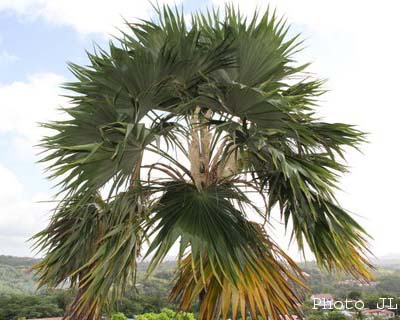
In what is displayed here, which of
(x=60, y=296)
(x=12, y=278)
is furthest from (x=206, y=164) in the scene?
(x=12, y=278)

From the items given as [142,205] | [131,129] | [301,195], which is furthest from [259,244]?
[131,129]

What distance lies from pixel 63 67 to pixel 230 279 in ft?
7.76

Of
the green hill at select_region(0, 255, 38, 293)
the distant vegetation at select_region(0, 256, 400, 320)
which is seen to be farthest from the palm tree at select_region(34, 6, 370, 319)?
the green hill at select_region(0, 255, 38, 293)

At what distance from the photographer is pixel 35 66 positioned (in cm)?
846

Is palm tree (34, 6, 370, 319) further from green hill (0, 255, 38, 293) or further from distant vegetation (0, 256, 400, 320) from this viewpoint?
green hill (0, 255, 38, 293)

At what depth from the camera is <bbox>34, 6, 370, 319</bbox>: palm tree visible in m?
3.50

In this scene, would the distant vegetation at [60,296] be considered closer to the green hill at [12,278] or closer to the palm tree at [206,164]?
the green hill at [12,278]

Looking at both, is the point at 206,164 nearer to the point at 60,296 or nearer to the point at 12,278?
the point at 60,296

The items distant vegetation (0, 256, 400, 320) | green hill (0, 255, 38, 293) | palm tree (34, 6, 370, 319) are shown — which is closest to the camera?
palm tree (34, 6, 370, 319)

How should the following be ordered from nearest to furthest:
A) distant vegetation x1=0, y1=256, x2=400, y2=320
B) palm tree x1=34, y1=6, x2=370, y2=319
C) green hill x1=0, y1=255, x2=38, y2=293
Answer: palm tree x1=34, y1=6, x2=370, y2=319, distant vegetation x1=0, y1=256, x2=400, y2=320, green hill x1=0, y1=255, x2=38, y2=293

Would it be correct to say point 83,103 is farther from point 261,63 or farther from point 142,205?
point 261,63

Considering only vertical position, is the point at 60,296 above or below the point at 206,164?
below

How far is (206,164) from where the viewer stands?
164 inches

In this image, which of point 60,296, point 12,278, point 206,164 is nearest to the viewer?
point 206,164
